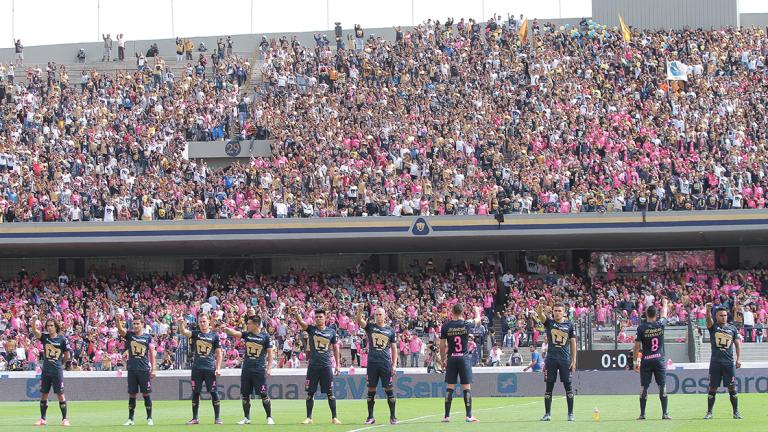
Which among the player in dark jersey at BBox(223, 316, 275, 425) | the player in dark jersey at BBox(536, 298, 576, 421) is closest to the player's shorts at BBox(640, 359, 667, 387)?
the player in dark jersey at BBox(536, 298, 576, 421)

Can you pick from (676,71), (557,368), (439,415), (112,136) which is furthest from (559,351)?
(112,136)

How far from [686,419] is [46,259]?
34.1 m

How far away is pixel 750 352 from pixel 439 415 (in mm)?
15871

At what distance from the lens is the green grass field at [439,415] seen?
2083 centimetres

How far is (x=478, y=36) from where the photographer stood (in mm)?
55750

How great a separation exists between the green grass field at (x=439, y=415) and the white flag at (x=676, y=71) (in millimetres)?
23403

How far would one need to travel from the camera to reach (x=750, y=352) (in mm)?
36781

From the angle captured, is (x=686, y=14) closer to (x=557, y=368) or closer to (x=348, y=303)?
(x=348, y=303)

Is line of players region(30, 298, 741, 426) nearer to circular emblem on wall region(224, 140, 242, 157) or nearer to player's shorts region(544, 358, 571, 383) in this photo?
player's shorts region(544, 358, 571, 383)

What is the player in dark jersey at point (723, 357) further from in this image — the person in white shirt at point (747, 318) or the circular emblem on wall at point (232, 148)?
the circular emblem on wall at point (232, 148)

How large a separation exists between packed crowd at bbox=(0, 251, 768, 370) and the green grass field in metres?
6.49

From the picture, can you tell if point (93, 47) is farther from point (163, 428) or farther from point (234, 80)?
point (163, 428)

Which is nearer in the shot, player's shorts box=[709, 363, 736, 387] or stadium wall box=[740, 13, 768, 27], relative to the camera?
player's shorts box=[709, 363, 736, 387]

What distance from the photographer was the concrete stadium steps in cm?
3604
